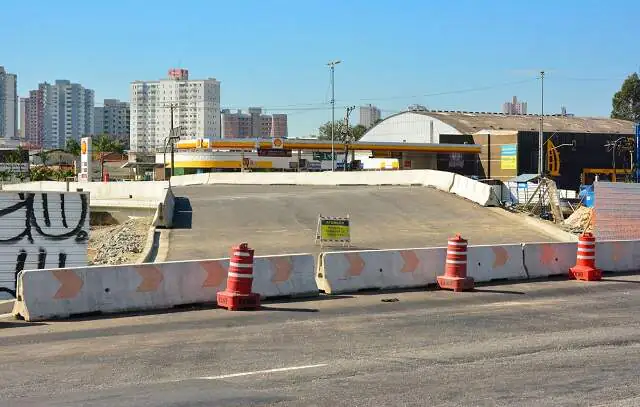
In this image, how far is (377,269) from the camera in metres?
18.4

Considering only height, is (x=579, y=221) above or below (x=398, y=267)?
below

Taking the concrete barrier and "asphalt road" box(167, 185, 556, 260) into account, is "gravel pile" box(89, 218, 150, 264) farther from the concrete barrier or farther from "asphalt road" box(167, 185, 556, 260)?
the concrete barrier

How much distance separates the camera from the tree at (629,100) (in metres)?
149

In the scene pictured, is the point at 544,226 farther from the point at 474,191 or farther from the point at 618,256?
the point at 618,256

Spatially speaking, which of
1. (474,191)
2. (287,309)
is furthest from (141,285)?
(474,191)

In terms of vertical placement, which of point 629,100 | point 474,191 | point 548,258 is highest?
point 629,100

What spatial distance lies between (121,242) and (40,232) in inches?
494

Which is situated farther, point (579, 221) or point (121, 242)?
point (579, 221)

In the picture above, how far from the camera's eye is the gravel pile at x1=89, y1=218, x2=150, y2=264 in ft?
95.1

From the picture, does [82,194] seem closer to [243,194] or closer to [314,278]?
[314,278]

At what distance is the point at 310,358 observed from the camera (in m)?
10.1

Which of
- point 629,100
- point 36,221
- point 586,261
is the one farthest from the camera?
point 629,100

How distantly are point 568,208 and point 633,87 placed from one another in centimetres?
10985

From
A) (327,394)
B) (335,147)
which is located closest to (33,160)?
(335,147)
